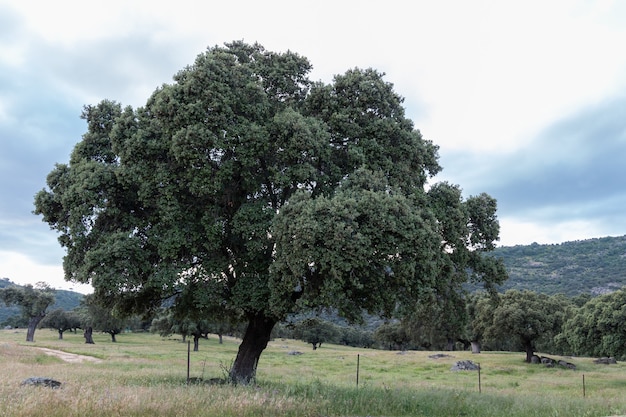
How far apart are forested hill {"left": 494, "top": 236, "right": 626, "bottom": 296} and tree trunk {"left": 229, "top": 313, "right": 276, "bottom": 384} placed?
12976cm

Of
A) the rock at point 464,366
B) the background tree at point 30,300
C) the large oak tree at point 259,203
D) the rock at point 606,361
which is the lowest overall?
the rock at point 606,361

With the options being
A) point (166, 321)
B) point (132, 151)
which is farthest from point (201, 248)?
point (166, 321)

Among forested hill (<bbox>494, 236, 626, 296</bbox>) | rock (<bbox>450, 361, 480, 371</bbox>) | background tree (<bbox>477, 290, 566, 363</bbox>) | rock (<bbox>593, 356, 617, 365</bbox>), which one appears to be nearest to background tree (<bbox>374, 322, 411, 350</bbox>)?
background tree (<bbox>477, 290, 566, 363</bbox>)

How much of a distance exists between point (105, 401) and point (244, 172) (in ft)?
31.9

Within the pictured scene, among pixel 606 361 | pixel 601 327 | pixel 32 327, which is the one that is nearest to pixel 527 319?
pixel 601 327

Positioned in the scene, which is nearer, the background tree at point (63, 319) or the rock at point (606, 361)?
the rock at point (606, 361)

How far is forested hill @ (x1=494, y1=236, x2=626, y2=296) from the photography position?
14525cm

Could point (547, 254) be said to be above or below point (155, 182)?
above

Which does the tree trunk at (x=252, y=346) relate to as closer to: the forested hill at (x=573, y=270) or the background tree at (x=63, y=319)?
the background tree at (x=63, y=319)

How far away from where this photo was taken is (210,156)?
17609 mm

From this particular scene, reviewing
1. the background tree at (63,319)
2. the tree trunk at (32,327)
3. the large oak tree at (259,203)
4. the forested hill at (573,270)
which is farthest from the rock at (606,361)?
the background tree at (63,319)

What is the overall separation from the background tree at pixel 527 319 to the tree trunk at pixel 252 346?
40.7 m

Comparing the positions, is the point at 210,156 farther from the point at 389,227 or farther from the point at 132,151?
the point at 389,227

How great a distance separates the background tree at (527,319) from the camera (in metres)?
53.9
